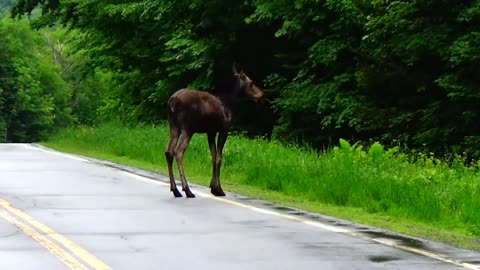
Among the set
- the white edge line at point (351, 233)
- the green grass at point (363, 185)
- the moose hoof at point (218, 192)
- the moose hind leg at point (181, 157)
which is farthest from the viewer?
the moose hoof at point (218, 192)

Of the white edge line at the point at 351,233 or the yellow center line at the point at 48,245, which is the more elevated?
the white edge line at the point at 351,233

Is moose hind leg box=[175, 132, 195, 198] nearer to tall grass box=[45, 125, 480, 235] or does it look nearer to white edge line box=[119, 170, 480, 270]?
white edge line box=[119, 170, 480, 270]

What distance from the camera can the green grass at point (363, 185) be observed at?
44.2 feet

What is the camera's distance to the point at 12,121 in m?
114

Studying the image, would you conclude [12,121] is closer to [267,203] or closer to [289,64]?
[289,64]

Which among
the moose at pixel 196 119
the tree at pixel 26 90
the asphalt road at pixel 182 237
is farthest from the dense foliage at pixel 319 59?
the tree at pixel 26 90

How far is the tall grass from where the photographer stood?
14125 millimetres

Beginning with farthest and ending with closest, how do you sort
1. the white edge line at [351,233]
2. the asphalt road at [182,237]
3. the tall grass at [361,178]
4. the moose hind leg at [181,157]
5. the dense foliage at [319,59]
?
the dense foliage at [319,59] < the moose hind leg at [181,157] < the tall grass at [361,178] < the white edge line at [351,233] < the asphalt road at [182,237]

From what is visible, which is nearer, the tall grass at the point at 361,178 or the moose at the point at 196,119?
the tall grass at the point at 361,178

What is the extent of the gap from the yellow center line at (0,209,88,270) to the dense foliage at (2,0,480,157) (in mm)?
→ 13042

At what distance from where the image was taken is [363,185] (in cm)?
1598

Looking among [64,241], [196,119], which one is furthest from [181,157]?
[64,241]

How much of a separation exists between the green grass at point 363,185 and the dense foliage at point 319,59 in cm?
369

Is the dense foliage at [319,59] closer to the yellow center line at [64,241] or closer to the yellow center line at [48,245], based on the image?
the yellow center line at [64,241]
